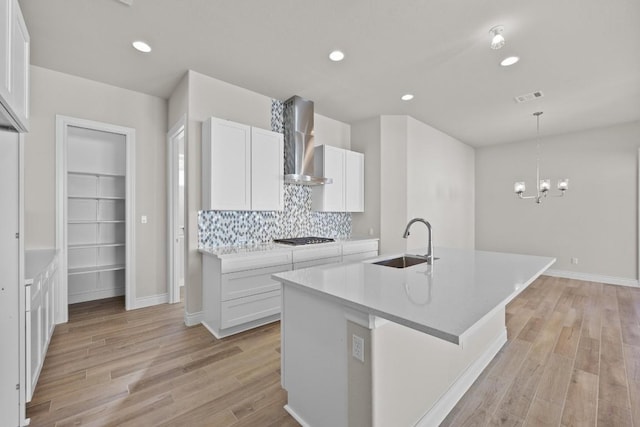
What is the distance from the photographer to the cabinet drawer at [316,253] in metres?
3.28

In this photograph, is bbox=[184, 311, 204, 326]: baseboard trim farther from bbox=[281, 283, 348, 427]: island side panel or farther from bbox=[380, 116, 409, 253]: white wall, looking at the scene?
bbox=[380, 116, 409, 253]: white wall

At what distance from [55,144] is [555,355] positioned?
530 centimetres

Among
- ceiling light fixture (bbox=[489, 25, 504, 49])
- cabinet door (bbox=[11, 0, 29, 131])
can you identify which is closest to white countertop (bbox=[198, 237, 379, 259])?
cabinet door (bbox=[11, 0, 29, 131])

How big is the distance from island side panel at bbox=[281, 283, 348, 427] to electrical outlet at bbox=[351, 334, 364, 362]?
0.06m

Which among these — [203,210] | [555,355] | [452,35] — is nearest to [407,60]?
[452,35]

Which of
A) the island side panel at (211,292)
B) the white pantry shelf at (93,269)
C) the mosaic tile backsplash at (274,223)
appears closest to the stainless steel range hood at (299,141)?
the mosaic tile backsplash at (274,223)

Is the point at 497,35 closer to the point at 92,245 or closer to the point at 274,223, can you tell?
the point at 274,223

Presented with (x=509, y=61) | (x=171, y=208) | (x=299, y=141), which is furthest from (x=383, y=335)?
(x=171, y=208)

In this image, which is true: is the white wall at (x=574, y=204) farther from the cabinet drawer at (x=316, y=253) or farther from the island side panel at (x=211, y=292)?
the island side panel at (x=211, y=292)

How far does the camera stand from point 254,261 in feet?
9.62

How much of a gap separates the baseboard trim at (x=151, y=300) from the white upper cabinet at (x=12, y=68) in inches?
104

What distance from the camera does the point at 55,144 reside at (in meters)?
3.07

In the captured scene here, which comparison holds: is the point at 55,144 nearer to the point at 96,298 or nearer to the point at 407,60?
the point at 96,298

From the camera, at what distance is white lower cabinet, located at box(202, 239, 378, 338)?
2758 millimetres
